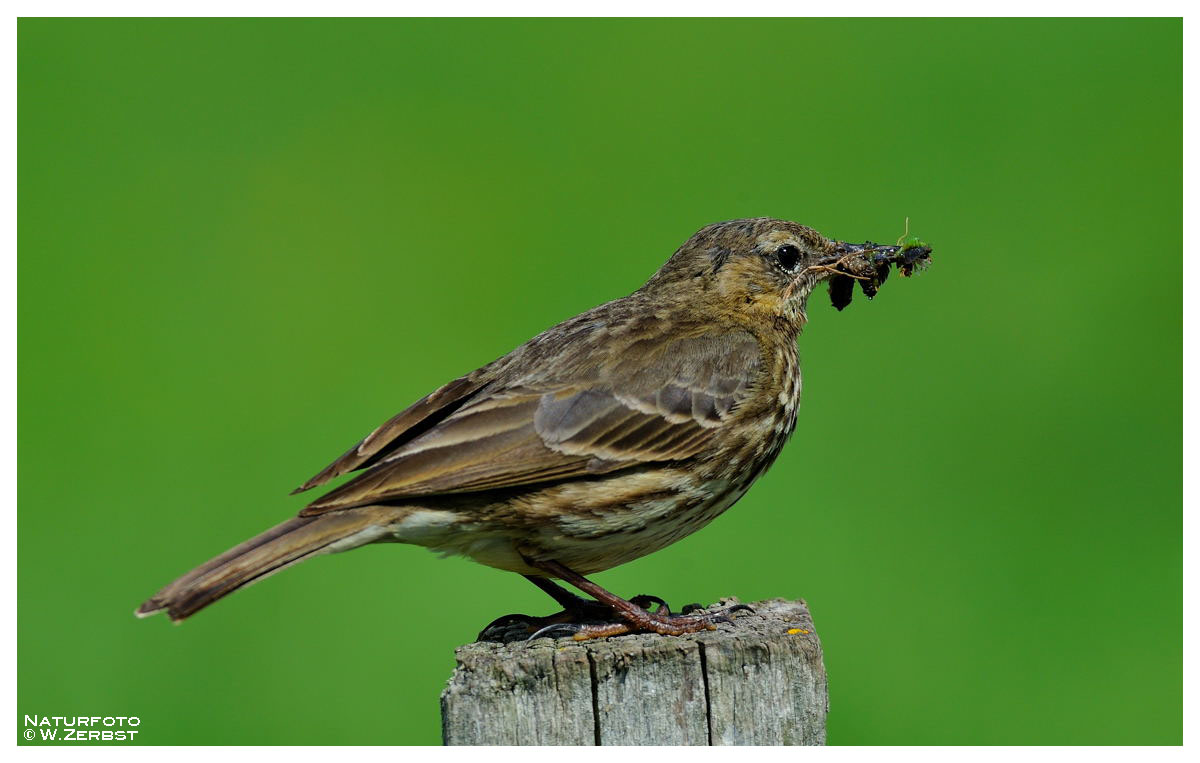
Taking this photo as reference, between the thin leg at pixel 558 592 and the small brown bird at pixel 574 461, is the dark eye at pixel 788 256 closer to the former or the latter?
the small brown bird at pixel 574 461

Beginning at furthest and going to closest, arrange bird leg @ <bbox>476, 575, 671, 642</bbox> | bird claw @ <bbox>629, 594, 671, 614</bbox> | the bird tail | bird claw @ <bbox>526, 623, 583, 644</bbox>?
bird claw @ <bbox>629, 594, 671, 614</bbox> < bird leg @ <bbox>476, 575, 671, 642</bbox> < bird claw @ <bbox>526, 623, 583, 644</bbox> < the bird tail

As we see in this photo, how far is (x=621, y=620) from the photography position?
22.8ft

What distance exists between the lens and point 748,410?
7.49 m

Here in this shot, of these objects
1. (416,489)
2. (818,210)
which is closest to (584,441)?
(416,489)

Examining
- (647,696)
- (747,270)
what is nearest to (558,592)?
(647,696)

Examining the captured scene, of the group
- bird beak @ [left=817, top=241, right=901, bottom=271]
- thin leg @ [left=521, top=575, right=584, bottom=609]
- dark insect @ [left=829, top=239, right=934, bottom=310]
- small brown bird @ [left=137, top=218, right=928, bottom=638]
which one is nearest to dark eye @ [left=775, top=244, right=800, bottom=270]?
bird beak @ [left=817, top=241, right=901, bottom=271]

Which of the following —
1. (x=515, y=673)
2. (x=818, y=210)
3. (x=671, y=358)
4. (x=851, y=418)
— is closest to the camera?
(x=515, y=673)

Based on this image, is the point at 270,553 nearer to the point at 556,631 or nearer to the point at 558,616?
the point at 556,631

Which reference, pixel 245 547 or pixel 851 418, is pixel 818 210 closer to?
pixel 851 418

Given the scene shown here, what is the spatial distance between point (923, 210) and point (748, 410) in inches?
359

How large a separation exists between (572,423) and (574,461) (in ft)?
0.59

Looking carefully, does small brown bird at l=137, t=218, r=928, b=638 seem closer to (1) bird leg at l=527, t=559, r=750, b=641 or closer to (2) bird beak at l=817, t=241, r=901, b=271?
(1) bird leg at l=527, t=559, r=750, b=641

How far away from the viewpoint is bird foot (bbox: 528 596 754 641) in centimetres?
668

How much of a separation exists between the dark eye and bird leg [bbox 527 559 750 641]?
198cm
